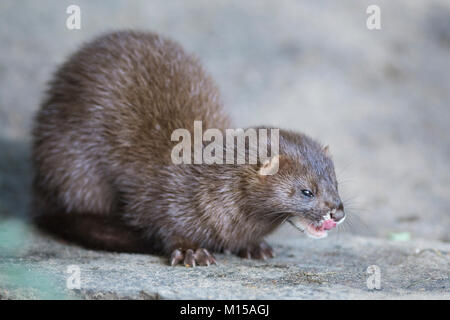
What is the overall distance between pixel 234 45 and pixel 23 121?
129 inches

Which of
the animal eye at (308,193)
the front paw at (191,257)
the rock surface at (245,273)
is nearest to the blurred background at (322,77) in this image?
the rock surface at (245,273)

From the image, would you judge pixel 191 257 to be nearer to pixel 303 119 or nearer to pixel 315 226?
pixel 315 226

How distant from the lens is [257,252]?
4.55 m

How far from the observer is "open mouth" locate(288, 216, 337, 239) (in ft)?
13.1

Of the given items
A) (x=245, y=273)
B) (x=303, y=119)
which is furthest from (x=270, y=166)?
(x=303, y=119)

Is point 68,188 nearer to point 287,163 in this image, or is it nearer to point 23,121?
point 287,163

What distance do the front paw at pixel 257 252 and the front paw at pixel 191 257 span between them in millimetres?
339

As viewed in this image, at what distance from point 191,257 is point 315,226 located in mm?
812

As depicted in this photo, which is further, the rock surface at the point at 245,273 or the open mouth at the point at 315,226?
the open mouth at the point at 315,226

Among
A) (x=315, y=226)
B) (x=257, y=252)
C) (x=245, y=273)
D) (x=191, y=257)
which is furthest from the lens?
(x=257, y=252)

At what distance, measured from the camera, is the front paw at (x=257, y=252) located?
4531mm
